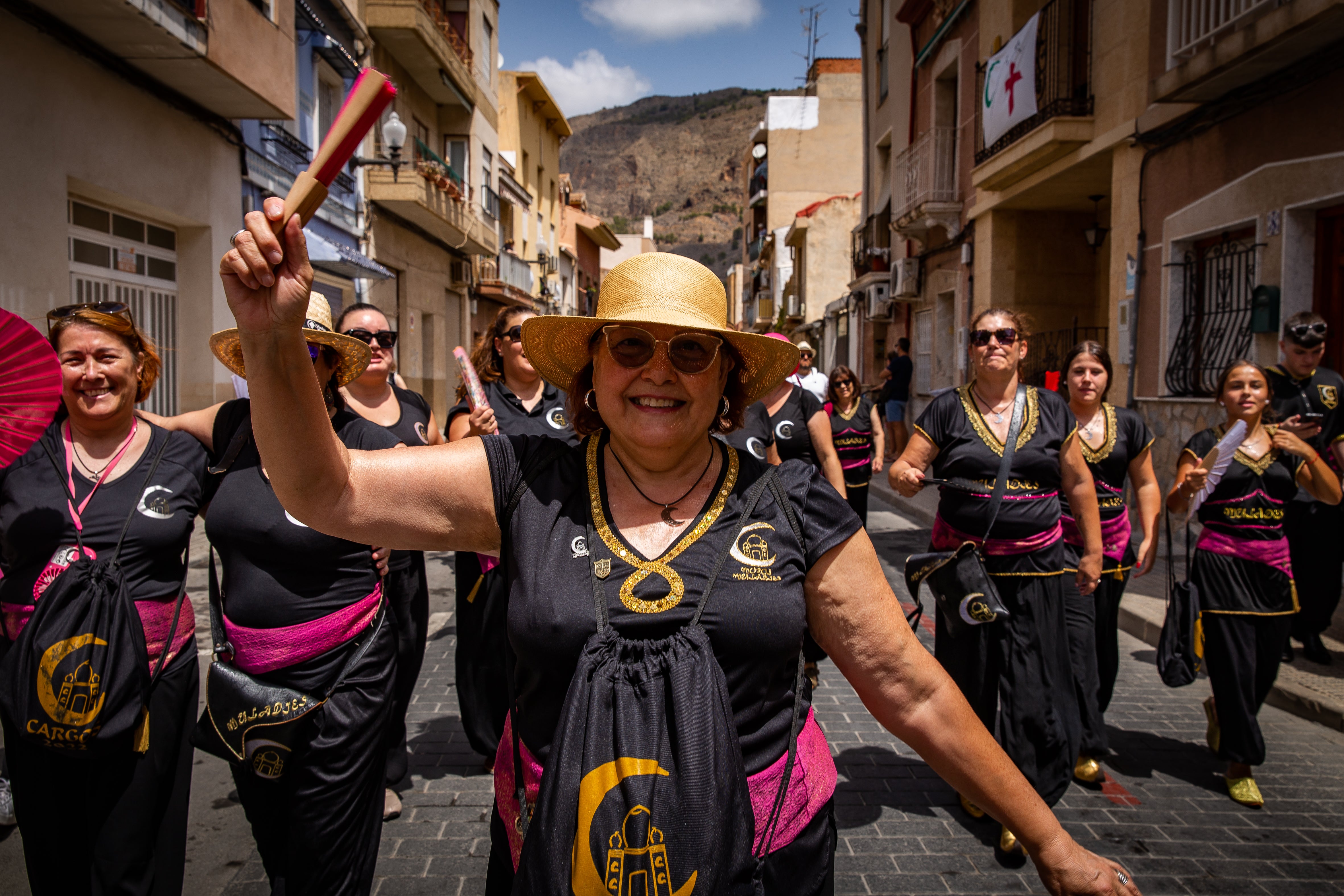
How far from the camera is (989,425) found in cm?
404

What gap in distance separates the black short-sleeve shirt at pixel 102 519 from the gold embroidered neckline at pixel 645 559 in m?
1.69

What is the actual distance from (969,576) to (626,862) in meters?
2.64

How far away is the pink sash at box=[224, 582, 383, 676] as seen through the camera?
2.75 meters

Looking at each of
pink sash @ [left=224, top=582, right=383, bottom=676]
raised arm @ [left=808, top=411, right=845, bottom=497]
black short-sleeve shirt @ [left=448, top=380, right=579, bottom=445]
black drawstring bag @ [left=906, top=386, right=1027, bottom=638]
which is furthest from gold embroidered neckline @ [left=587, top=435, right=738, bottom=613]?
raised arm @ [left=808, top=411, right=845, bottom=497]

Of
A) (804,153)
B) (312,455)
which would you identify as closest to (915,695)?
(312,455)

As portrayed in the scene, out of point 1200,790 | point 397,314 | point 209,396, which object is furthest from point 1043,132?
point 397,314

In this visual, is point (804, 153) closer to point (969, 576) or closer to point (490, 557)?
point (969, 576)

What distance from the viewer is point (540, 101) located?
34.5 metres

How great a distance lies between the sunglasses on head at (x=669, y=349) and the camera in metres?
1.93

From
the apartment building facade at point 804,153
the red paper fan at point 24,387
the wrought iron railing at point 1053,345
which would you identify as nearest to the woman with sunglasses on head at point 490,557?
the red paper fan at point 24,387

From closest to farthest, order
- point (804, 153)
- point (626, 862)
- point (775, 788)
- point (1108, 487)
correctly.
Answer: point (626, 862) → point (775, 788) → point (1108, 487) → point (804, 153)

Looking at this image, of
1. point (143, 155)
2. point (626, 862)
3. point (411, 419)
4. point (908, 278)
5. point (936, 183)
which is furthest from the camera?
point (908, 278)

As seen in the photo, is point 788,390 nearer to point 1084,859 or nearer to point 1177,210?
point 1084,859

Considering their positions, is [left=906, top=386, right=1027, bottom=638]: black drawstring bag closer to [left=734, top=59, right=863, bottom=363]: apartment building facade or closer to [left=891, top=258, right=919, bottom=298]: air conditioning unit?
[left=891, top=258, right=919, bottom=298]: air conditioning unit
